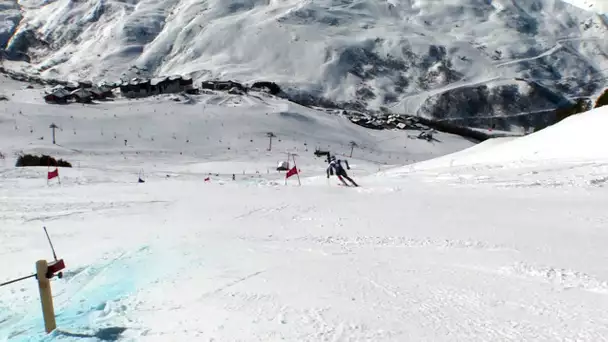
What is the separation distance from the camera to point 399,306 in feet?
18.1

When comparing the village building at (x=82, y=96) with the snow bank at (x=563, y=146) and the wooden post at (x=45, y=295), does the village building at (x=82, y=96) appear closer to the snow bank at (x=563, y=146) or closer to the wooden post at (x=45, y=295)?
the snow bank at (x=563, y=146)

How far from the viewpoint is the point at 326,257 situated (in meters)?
7.97

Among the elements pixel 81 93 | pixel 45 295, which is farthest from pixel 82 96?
pixel 45 295

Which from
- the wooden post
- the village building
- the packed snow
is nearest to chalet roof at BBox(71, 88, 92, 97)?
the village building

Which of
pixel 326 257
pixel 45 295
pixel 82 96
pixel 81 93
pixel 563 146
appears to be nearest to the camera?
pixel 45 295

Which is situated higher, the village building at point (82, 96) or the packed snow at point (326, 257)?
the village building at point (82, 96)

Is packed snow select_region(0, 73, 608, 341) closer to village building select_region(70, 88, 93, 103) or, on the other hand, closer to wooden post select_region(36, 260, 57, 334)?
wooden post select_region(36, 260, 57, 334)

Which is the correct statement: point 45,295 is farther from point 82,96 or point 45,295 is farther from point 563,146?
point 82,96

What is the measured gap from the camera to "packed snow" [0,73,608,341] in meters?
5.15

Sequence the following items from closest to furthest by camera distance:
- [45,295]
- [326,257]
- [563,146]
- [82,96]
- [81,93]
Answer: [45,295]
[326,257]
[563,146]
[82,96]
[81,93]

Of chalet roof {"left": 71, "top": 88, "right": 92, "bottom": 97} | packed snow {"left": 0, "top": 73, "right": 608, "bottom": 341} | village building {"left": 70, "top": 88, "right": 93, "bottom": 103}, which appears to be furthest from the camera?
chalet roof {"left": 71, "top": 88, "right": 92, "bottom": 97}

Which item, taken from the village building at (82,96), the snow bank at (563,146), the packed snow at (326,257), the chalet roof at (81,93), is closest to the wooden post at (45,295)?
the packed snow at (326,257)

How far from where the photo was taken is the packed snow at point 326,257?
515 centimetres

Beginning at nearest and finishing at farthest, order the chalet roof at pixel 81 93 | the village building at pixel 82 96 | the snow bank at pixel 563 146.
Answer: the snow bank at pixel 563 146 → the village building at pixel 82 96 → the chalet roof at pixel 81 93
